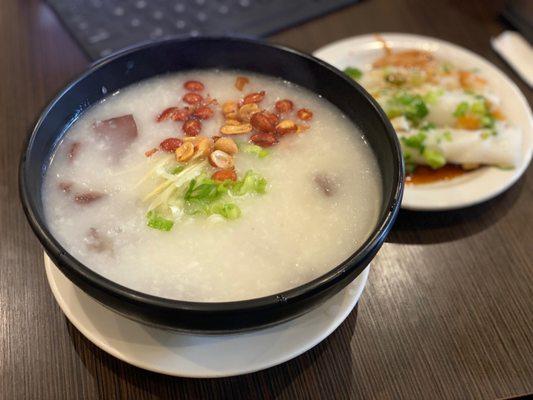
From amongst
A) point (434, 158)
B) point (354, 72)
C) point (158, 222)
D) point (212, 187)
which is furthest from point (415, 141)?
point (158, 222)

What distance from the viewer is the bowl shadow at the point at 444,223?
5.46ft

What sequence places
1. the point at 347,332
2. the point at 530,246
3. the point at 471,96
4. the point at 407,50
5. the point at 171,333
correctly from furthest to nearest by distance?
1. the point at 407,50
2. the point at 471,96
3. the point at 530,246
4. the point at 347,332
5. the point at 171,333

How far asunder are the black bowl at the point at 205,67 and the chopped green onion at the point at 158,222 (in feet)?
0.72

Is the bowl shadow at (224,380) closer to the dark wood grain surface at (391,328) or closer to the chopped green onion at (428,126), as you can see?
the dark wood grain surface at (391,328)

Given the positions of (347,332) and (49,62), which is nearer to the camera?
(347,332)

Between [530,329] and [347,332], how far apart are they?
48cm

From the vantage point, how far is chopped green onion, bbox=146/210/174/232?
1.23 m

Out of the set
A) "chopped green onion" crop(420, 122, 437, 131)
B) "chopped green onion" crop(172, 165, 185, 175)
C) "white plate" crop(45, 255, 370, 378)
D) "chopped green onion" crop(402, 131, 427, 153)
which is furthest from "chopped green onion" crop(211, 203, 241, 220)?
"chopped green onion" crop(420, 122, 437, 131)

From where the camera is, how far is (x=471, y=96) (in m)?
2.07

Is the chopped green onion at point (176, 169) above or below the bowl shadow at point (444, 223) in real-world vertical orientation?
above

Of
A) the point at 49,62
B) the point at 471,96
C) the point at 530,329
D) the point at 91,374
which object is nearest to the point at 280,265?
the point at 91,374

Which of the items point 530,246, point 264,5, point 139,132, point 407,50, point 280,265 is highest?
point 139,132

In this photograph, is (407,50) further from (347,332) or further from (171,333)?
(171,333)

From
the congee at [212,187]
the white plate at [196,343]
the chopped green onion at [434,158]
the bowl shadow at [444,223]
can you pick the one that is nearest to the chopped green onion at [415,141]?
the chopped green onion at [434,158]
